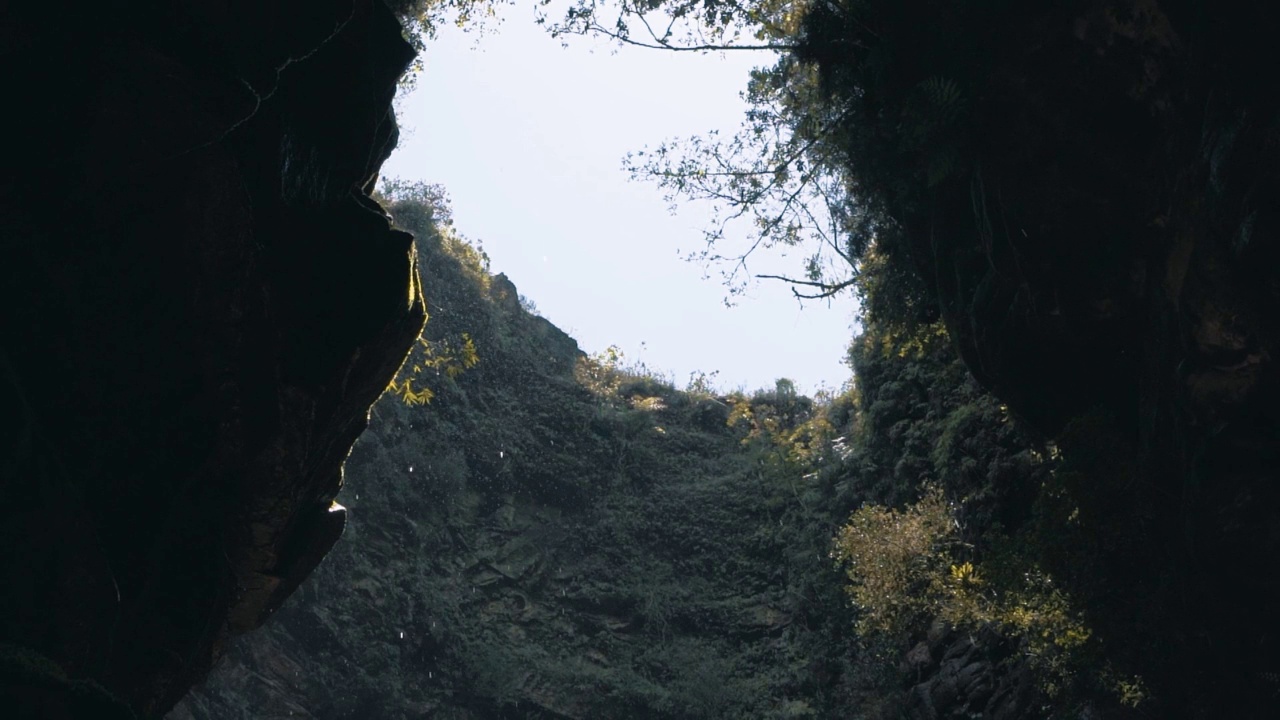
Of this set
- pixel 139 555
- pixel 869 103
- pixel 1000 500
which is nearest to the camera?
pixel 139 555

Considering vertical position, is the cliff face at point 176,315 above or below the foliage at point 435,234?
below

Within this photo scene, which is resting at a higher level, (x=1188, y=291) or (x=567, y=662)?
(x=1188, y=291)

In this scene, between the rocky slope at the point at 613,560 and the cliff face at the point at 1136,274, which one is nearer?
the cliff face at the point at 1136,274

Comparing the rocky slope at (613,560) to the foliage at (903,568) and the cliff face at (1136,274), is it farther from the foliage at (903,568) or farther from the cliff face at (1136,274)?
the cliff face at (1136,274)

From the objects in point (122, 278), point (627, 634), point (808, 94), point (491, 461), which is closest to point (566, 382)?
point (491, 461)

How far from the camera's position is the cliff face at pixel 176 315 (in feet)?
23.8

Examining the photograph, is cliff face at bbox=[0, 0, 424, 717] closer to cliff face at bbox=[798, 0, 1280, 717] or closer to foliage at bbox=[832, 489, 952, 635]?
cliff face at bbox=[798, 0, 1280, 717]

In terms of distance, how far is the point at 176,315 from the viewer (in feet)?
28.1

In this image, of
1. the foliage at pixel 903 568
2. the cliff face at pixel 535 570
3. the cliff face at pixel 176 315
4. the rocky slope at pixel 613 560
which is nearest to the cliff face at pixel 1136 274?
the rocky slope at pixel 613 560

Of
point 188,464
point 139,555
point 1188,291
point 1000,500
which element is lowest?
point 139,555

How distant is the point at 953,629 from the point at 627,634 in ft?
28.7

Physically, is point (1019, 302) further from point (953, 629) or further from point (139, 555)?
point (139, 555)

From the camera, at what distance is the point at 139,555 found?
8.51 m

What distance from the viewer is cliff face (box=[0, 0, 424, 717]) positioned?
7.24m
